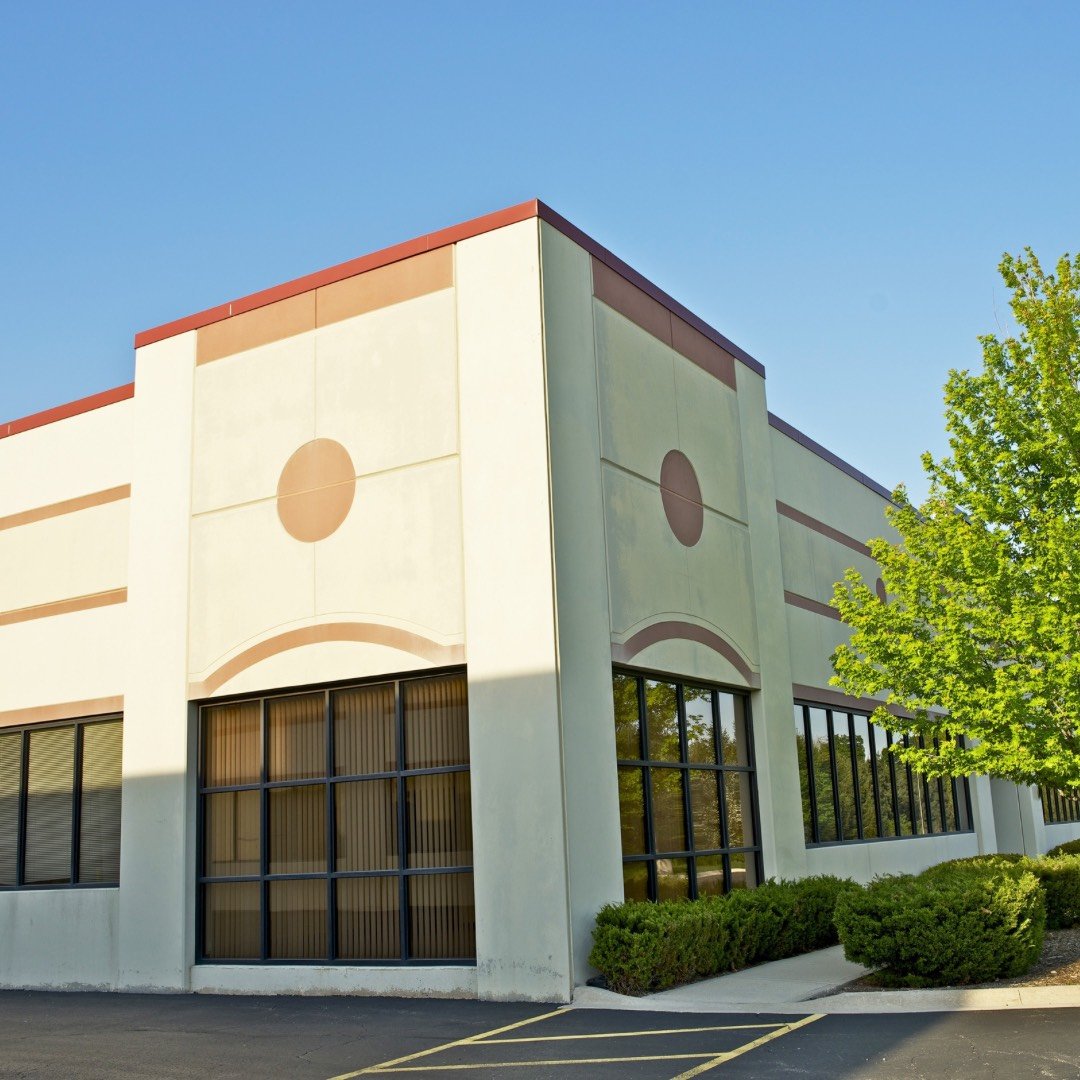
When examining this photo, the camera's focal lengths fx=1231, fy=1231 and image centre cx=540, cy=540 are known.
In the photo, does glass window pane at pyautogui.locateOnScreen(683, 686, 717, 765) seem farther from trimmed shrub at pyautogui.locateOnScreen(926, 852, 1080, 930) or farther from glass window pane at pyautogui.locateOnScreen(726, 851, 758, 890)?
trimmed shrub at pyautogui.locateOnScreen(926, 852, 1080, 930)

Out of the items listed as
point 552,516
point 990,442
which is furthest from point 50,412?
point 990,442

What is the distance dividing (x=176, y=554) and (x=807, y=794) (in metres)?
11.0

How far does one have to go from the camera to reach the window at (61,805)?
18.0 meters

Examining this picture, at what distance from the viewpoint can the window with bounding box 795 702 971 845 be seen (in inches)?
831

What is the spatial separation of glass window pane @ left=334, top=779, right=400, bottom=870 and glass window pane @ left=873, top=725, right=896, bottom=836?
39.7ft

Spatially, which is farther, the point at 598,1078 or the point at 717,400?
the point at 717,400

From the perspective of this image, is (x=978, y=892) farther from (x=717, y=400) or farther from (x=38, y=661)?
(x=38, y=661)

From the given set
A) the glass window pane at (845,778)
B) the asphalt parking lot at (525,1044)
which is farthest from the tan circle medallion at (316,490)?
the glass window pane at (845,778)

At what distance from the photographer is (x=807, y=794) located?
68.2 feet

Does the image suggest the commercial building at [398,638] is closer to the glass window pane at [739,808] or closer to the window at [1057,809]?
the glass window pane at [739,808]

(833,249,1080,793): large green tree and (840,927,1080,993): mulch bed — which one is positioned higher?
(833,249,1080,793): large green tree

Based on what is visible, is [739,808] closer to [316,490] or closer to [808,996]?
[808,996]

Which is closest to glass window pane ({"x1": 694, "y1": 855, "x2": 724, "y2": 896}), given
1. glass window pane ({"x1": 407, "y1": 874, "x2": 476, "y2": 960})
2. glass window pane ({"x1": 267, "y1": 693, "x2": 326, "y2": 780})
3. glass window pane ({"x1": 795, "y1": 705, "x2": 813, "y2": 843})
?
glass window pane ({"x1": 795, "y1": 705, "x2": 813, "y2": 843})

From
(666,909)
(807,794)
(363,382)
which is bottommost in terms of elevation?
(666,909)
